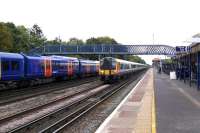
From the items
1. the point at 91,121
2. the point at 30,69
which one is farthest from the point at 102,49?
the point at 91,121

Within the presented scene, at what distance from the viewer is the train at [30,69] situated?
92.8 feet

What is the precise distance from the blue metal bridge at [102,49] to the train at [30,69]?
4998 centimetres

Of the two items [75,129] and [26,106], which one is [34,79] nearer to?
[26,106]

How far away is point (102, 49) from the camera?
104688 millimetres

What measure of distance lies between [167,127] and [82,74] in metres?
44.2

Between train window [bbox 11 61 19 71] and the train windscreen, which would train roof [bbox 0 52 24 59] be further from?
the train windscreen

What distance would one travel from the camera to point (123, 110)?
709 inches

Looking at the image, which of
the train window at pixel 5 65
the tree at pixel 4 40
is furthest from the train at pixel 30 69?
the tree at pixel 4 40

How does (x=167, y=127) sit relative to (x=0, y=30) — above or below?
below

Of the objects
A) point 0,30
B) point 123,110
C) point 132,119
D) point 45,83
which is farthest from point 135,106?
point 0,30

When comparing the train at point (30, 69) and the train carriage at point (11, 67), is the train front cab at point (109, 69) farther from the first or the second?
the train carriage at point (11, 67)

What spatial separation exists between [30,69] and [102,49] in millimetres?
71839

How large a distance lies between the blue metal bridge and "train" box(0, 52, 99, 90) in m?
50.0

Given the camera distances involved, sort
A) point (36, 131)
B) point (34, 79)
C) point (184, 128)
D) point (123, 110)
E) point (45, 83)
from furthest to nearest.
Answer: point (45, 83), point (34, 79), point (123, 110), point (36, 131), point (184, 128)
